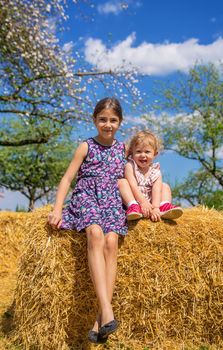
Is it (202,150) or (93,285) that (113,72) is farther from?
(93,285)

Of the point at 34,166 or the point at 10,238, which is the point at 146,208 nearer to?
the point at 10,238

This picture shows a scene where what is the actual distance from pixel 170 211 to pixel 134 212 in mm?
318

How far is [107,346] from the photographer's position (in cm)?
355

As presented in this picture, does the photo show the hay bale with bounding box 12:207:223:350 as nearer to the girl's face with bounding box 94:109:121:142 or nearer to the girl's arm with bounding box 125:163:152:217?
the girl's arm with bounding box 125:163:152:217

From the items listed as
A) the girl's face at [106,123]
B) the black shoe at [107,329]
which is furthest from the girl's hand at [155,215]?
the black shoe at [107,329]

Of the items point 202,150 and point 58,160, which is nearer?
point 202,150

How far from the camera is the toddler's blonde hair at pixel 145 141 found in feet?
13.3

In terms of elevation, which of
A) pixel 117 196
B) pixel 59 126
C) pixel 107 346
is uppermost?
pixel 59 126

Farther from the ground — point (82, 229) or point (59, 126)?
point (59, 126)

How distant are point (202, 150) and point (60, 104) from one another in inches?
299

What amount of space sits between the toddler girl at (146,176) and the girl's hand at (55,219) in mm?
578

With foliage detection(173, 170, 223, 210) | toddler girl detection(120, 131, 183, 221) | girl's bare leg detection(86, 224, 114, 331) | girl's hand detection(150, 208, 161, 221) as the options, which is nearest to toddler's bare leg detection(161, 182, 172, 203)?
toddler girl detection(120, 131, 183, 221)

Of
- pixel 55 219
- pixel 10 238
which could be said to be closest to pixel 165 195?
pixel 55 219

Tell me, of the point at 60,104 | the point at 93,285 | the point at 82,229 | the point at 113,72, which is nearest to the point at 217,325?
the point at 93,285
